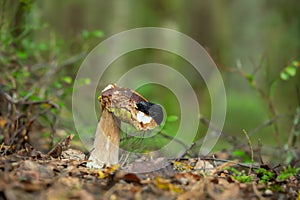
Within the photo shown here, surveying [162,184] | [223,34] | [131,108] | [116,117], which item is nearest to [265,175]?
[162,184]

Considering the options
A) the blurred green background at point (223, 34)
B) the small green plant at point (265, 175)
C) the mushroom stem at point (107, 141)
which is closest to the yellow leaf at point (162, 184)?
the mushroom stem at point (107, 141)

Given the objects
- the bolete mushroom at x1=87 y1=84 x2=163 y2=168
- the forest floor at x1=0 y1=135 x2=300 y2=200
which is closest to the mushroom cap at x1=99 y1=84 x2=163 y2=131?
the bolete mushroom at x1=87 y1=84 x2=163 y2=168

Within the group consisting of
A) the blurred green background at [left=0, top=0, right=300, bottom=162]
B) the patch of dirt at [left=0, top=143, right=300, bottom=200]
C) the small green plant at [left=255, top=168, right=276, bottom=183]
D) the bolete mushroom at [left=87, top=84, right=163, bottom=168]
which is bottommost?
the patch of dirt at [left=0, top=143, right=300, bottom=200]

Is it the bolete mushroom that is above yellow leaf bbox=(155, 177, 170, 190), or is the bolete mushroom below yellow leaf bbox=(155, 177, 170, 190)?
above

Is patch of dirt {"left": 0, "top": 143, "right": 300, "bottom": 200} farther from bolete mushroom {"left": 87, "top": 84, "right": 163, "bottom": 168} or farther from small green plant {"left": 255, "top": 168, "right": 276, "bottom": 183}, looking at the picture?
bolete mushroom {"left": 87, "top": 84, "right": 163, "bottom": 168}

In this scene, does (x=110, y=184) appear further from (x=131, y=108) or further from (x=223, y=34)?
(x=223, y=34)

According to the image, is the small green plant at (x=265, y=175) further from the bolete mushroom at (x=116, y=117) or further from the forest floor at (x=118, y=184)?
the bolete mushroom at (x=116, y=117)
